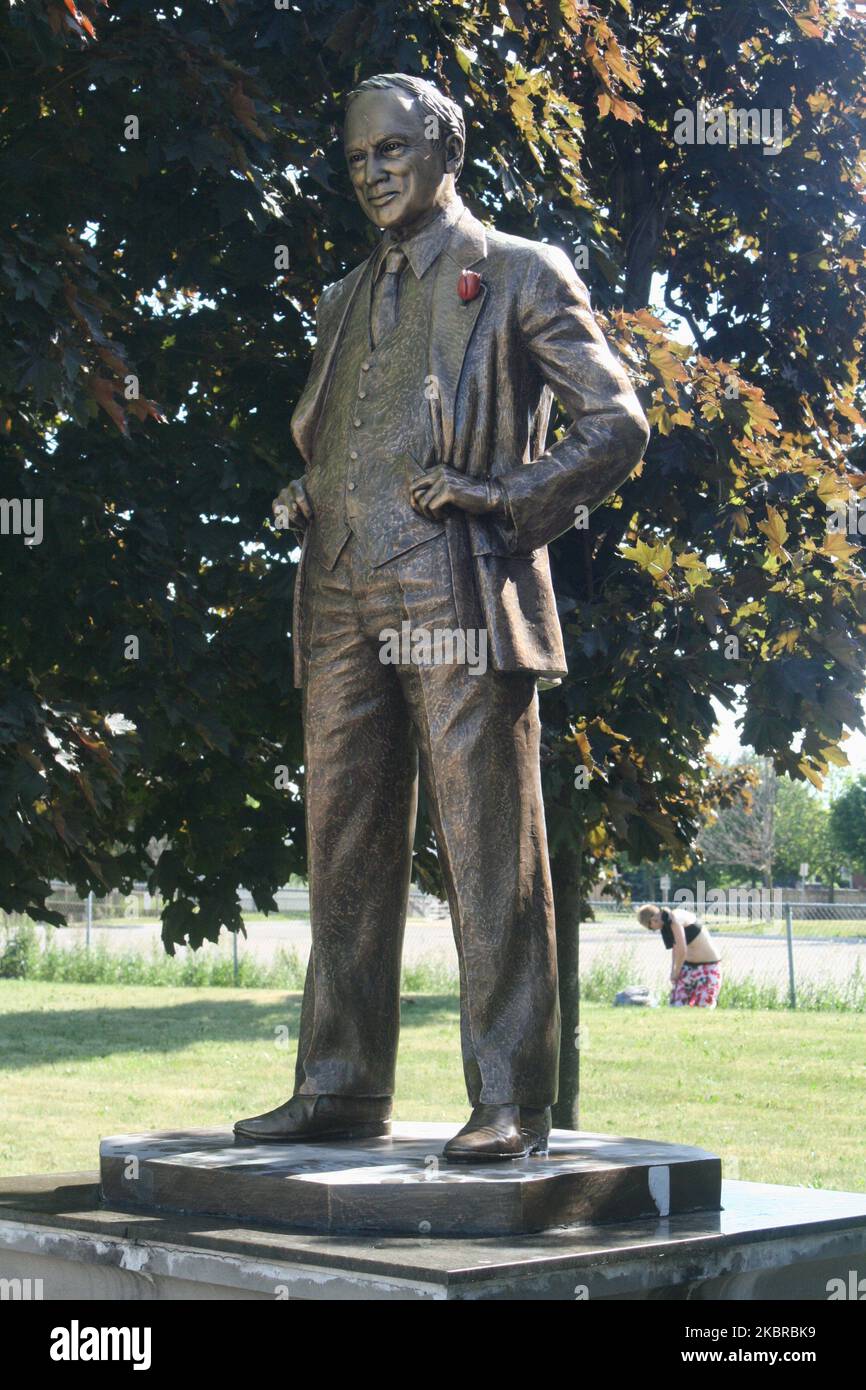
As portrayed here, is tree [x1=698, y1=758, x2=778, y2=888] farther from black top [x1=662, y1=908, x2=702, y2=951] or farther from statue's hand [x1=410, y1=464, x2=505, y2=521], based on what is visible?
statue's hand [x1=410, y1=464, x2=505, y2=521]

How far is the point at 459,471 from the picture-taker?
4859 millimetres

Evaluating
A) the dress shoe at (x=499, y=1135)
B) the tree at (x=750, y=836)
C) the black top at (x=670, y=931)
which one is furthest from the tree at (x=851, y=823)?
the dress shoe at (x=499, y=1135)

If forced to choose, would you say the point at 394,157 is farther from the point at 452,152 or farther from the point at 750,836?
the point at 750,836

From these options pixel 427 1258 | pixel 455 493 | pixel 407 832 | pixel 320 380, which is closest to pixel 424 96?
pixel 320 380

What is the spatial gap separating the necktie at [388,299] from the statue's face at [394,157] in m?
0.11

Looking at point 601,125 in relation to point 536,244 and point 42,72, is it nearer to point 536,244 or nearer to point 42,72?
point 42,72

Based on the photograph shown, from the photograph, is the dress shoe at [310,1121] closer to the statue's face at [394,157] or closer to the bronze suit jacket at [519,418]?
the bronze suit jacket at [519,418]

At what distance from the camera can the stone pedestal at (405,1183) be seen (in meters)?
4.24

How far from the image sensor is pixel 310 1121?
4.98 m

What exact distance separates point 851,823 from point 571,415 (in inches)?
2374

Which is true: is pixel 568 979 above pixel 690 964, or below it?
above

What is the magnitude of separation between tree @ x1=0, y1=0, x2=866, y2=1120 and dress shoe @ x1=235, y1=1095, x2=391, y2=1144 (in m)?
2.42

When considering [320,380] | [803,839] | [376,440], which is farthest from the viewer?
[803,839]

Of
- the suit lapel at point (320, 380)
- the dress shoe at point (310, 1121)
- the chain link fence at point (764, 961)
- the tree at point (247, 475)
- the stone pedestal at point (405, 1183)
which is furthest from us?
the chain link fence at point (764, 961)
